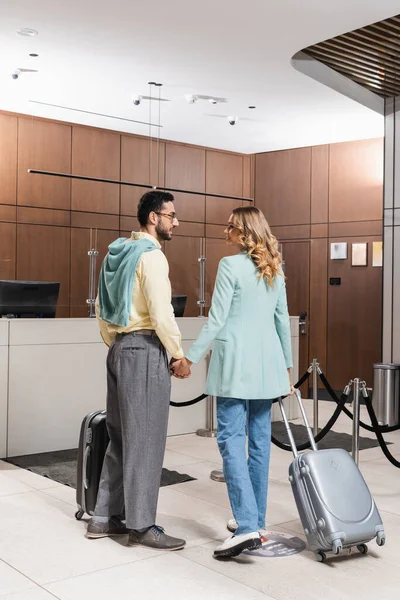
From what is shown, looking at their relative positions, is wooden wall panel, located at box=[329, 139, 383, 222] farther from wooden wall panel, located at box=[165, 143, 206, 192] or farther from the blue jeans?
the blue jeans

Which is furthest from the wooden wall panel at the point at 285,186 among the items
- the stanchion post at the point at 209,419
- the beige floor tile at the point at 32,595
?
the beige floor tile at the point at 32,595

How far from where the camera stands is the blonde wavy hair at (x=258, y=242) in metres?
3.55

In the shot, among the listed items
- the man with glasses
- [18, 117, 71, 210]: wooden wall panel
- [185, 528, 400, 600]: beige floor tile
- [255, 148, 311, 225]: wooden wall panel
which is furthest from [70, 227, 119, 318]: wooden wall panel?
[255, 148, 311, 225]: wooden wall panel

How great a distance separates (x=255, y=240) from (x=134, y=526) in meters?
1.50

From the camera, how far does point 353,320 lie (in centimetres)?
1002

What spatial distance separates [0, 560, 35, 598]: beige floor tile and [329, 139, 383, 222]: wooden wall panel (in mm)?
7620

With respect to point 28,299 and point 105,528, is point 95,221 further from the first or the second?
point 105,528

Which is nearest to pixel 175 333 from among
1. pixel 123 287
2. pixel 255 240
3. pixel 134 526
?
pixel 123 287

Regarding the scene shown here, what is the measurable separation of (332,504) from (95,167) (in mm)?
7016

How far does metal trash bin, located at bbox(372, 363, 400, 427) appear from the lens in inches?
309

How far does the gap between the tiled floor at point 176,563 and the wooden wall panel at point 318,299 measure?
18.4 feet

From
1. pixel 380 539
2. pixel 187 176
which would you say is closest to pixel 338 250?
pixel 187 176

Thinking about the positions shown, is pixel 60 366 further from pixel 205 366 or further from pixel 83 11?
pixel 83 11

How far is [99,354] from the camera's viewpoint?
6.32 meters
